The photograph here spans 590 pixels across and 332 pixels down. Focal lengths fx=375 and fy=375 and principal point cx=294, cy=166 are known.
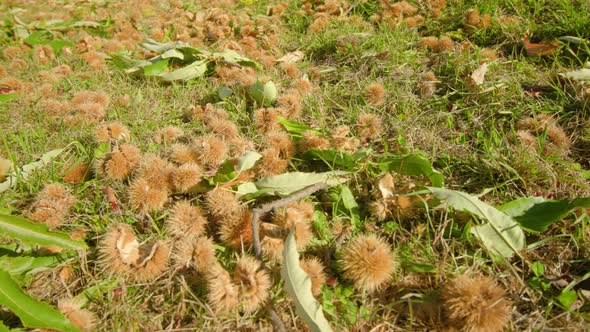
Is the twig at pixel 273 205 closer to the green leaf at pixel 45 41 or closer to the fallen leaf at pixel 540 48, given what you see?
the fallen leaf at pixel 540 48

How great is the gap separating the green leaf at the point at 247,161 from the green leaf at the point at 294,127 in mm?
366

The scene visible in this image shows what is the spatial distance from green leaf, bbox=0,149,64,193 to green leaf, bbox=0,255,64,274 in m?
0.50

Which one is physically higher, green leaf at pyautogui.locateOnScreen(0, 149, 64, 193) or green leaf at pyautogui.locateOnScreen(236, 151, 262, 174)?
green leaf at pyautogui.locateOnScreen(236, 151, 262, 174)

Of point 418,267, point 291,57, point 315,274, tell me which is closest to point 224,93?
point 291,57

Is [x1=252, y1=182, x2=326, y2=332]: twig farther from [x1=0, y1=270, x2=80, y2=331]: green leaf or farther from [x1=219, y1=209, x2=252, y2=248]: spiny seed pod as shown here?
[x1=0, y1=270, x2=80, y2=331]: green leaf

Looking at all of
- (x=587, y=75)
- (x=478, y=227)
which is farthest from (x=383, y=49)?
(x=478, y=227)

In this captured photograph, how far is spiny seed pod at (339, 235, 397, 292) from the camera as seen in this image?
Result: 126cm

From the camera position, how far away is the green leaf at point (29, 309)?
122cm

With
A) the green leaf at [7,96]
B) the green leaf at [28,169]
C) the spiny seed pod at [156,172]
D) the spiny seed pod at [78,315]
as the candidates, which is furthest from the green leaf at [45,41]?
the spiny seed pod at [78,315]

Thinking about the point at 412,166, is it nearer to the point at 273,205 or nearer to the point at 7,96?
the point at 273,205

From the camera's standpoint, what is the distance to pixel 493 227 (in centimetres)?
140

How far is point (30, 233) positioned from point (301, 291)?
3.59ft

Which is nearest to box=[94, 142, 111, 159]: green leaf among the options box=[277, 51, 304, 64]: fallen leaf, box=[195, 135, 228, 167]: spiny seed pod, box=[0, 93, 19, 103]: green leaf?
box=[195, 135, 228, 167]: spiny seed pod

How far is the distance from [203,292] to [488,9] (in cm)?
307
